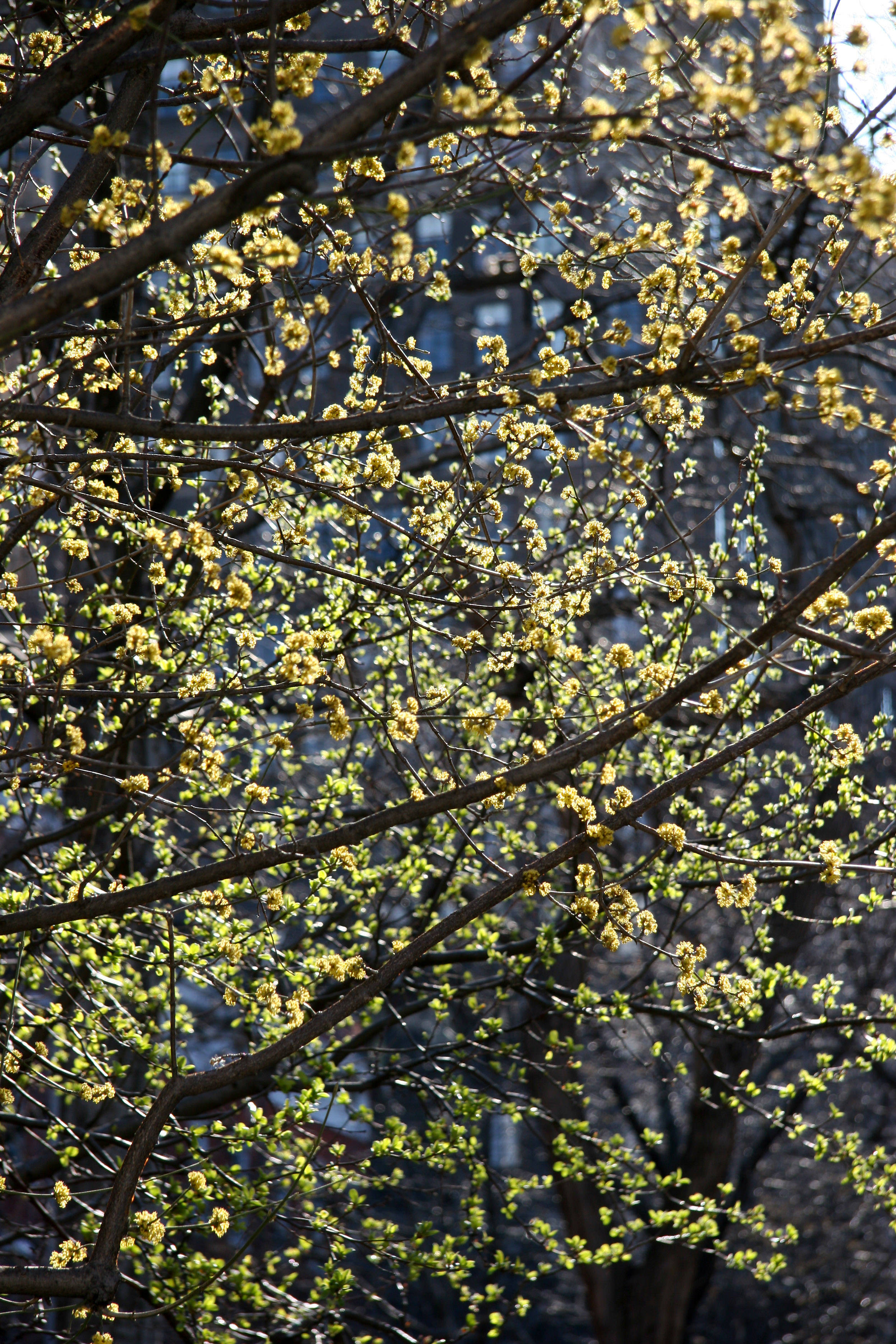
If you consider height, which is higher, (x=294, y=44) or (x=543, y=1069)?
(x=294, y=44)

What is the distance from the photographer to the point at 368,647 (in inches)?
280

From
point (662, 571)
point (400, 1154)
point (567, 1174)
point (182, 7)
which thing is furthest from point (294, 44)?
point (567, 1174)

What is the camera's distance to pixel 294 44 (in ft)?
10.7

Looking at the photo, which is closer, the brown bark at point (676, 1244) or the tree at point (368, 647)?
the tree at point (368, 647)

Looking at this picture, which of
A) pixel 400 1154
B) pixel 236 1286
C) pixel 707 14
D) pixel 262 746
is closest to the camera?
pixel 707 14

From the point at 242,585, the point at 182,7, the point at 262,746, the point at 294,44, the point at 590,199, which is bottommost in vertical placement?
the point at 242,585

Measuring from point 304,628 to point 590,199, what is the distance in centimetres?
956

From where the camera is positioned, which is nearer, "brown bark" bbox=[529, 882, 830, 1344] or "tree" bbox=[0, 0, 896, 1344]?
"tree" bbox=[0, 0, 896, 1344]

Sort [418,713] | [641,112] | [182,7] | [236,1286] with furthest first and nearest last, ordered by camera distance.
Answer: [236,1286], [182,7], [418,713], [641,112]

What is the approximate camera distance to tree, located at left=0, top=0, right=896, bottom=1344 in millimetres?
2938

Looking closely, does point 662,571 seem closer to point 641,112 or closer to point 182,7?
point 641,112

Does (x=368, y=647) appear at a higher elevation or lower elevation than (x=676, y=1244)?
higher

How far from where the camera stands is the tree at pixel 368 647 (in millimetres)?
2938

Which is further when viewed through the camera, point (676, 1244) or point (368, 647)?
point (676, 1244)
